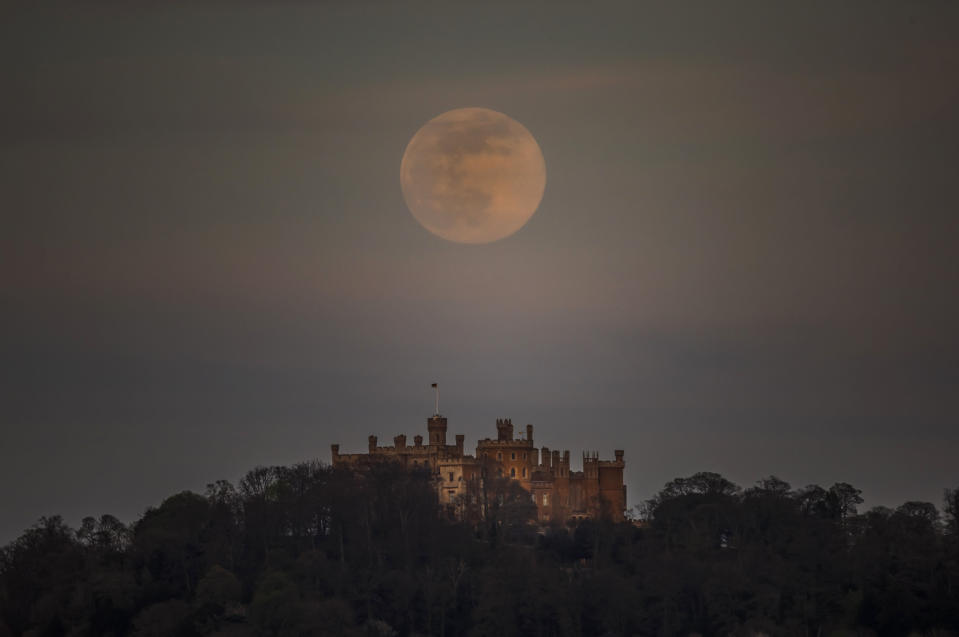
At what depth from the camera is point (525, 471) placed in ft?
593

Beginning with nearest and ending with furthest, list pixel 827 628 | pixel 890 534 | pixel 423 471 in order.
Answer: pixel 827 628
pixel 890 534
pixel 423 471

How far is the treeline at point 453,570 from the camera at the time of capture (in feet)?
472

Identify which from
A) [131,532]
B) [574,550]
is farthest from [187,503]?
[574,550]

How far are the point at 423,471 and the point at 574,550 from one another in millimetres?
17633

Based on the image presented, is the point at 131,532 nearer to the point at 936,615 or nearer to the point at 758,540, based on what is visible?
the point at 758,540

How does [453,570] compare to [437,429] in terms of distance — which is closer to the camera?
[453,570]

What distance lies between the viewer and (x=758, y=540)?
158000 mm

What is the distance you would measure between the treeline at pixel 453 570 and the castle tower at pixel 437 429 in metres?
17.9

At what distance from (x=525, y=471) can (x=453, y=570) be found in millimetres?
31208

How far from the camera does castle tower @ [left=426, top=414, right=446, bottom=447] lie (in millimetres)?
185750

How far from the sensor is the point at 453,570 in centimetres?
15075

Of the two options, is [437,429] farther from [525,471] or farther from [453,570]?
[453,570]

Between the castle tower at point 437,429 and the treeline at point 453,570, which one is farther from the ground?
the castle tower at point 437,429

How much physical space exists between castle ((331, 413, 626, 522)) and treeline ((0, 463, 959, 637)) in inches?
364
